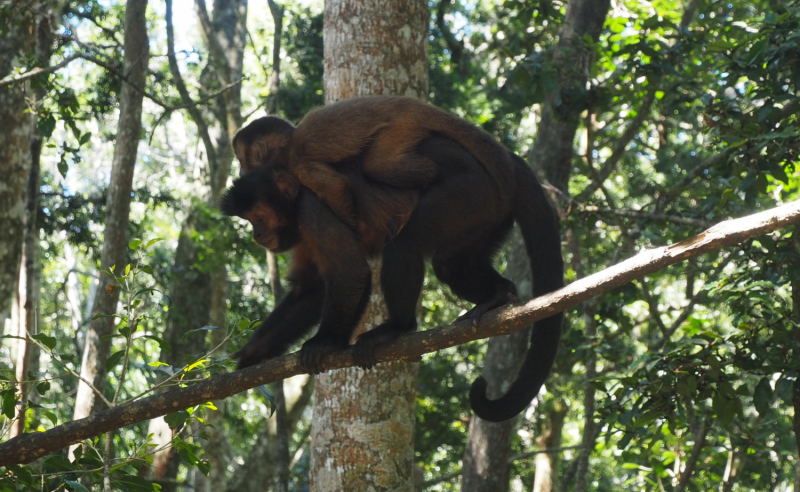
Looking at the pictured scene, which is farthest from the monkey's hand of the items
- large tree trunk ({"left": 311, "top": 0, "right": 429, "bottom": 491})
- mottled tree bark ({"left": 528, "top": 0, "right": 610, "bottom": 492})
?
mottled tree bark ({"left": 528, "top": 0, "right": 610, "bottom": 492})

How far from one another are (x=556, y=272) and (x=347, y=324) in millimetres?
1104

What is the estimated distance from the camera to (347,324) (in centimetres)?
396

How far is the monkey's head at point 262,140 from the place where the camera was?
4707 millimetres

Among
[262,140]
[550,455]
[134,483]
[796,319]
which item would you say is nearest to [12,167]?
[262,140]

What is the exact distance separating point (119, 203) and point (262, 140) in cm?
224

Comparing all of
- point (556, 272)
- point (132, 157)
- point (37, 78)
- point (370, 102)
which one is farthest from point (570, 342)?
point (37, 78)

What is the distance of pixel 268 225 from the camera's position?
4.21 m

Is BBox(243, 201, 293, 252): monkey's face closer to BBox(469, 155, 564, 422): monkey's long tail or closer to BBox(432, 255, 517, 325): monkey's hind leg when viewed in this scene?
BBox(432, 255, 517, 325): monkey's hind leg

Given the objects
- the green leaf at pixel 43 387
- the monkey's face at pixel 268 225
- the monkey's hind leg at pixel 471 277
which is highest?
the monkey's face at pixel 268 225

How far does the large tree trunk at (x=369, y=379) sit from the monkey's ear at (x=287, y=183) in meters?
1.09

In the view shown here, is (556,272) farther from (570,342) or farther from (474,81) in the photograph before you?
(474,81)

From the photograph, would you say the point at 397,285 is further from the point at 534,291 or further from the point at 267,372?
the point at 267,372

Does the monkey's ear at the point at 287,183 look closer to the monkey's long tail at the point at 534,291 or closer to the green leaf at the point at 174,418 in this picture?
the monkey's long tail at the point at 534,291

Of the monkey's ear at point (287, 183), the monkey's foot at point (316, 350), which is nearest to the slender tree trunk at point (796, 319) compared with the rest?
the monkey's foot at point (316, 350)
